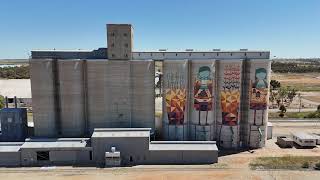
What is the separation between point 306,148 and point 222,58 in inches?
926

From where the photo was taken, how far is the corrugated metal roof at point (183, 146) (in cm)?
5197

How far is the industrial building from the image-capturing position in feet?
185

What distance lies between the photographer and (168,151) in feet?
170

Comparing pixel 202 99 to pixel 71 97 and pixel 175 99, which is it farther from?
pixel 71 97

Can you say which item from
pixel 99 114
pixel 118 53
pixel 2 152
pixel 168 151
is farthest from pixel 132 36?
pixel 2 152

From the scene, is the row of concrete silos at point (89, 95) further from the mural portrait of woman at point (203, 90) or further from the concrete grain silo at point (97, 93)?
the mural portrait of woman at point (203, 90)

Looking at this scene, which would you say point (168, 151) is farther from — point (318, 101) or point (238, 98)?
point (318, 101)

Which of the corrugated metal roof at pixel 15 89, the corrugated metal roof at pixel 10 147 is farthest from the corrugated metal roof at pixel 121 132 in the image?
the corrugated metal roof at pixel 15 89

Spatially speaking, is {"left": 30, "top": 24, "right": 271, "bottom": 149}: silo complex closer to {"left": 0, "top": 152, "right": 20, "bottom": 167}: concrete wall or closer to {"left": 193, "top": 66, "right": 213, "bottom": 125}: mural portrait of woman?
{"left": 193, "top": 66, "right": 213, "bottom": 125}: mural portrait of woman

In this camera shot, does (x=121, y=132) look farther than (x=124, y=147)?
Yes

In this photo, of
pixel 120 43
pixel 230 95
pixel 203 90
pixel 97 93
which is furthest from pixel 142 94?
pixel 230 95

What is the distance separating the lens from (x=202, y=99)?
5731 cm

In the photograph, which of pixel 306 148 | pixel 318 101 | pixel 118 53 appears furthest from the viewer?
pixel 318 101

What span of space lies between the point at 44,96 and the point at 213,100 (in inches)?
1186
